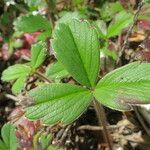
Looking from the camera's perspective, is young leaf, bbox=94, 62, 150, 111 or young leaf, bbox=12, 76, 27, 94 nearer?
young leaf, bbox=94, 62, 150, 111

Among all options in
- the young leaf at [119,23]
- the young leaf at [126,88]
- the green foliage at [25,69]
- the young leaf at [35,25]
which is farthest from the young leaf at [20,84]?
the young leaf at [126,88]

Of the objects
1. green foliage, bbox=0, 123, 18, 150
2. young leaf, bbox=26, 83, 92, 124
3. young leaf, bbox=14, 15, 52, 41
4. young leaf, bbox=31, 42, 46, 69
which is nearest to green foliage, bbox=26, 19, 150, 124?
young leaf, bbox=26, 83, 92, 124

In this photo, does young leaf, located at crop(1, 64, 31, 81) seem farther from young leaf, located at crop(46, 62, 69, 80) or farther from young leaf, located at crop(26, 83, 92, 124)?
young leaf, located at crop(26, 83, 92, 124)

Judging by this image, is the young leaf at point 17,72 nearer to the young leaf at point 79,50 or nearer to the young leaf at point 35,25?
the young leaf at point 35,25

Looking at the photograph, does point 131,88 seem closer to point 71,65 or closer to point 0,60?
point 71,65

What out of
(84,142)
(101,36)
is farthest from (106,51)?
(84,142)

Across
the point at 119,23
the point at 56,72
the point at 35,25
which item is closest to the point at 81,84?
the point at 56,72

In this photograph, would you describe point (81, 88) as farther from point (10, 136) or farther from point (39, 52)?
point (39, 52)

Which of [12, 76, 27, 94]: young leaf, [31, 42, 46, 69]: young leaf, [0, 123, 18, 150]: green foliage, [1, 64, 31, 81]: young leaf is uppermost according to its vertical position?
[31, 42, 46, 69]: young leaf
